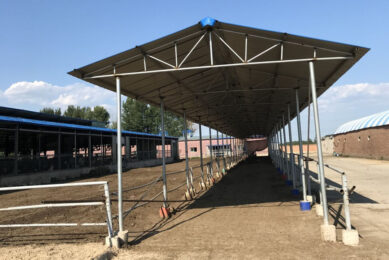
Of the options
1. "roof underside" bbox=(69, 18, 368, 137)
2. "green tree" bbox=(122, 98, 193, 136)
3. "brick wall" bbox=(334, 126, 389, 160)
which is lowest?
"brick wall" bbox=(334, 126, 389, 160)

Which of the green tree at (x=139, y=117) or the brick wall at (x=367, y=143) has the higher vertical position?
the green tree at (x=139, y=117)

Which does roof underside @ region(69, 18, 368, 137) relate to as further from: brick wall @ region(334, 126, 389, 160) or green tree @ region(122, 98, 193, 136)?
green tree @ region(122, 98, 193, 136)

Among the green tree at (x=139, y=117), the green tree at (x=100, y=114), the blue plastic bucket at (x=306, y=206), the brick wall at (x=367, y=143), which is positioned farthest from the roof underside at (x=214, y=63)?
the green tree at (x=100, y=114)

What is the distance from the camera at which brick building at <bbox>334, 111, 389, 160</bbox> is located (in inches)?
998

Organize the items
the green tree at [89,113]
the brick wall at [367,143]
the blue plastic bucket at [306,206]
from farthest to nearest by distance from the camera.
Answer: the green tree at [89,113], the brick wall at [367,143], the blue plastic bucket at [306,206]

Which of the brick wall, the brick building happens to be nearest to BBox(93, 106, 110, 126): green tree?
the brick wall

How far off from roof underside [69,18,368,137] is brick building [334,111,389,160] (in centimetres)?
2211

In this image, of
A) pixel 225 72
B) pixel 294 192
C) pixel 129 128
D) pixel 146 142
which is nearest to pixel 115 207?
pixel 225 72

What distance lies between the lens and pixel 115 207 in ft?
28.1

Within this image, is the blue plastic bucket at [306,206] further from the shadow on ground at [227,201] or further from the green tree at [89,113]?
the green tree at [89,113]

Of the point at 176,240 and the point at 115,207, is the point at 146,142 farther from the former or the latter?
the point at 176,240

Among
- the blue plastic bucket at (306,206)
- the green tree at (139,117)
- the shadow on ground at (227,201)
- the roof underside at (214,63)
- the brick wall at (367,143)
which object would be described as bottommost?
the shadow on ground at (227,201)

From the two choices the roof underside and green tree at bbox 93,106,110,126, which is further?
green tree at bbox 93,106,110,126

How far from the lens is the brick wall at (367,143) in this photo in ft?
82.8
